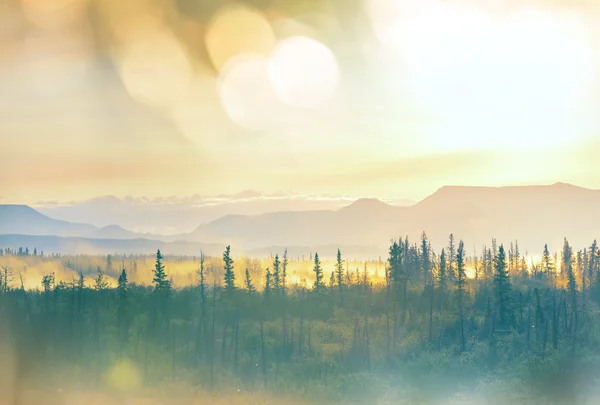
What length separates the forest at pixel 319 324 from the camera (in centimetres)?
3000

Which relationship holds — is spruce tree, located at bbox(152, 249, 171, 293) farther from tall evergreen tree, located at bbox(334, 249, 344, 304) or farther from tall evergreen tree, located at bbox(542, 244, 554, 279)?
tall evergreen tree, located at bbox(542, 244, 554, 279)

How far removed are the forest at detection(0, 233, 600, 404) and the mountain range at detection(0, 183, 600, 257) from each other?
97cm

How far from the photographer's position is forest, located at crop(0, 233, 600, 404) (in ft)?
98.4

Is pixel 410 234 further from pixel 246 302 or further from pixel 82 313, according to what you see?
pixel 82 313


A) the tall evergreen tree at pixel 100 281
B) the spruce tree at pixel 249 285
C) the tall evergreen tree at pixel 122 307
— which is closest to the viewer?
the tall evergreen tree at pixel 122 307

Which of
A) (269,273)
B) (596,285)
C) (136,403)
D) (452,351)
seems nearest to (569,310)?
(596,285)

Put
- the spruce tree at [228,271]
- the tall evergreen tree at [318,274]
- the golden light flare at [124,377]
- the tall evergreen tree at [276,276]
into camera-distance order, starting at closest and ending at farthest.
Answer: the golden light flare at [124,377]
the spruce tree at [228,271]
the tall evergreen tree at [276,276]
the tall evergreen tree at [318,274]

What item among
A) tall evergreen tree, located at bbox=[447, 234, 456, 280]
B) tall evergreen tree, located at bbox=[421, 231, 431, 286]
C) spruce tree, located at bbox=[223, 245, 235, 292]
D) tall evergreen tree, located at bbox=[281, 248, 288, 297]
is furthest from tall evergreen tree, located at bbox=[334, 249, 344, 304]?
spruce tree, located at bbox=[223, 245, 235, 292]

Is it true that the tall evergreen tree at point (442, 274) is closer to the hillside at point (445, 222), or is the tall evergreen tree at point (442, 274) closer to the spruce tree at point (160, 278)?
the hillside at point (445, 222)

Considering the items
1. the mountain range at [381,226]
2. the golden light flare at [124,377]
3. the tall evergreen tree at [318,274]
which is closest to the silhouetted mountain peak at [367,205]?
the mountain range at [381,226]

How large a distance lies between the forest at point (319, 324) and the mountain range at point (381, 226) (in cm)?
97

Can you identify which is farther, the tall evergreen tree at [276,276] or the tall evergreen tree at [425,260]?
the tall evergreen tree at [276,276]

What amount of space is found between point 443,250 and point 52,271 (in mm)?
25275

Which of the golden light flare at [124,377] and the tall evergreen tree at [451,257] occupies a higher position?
the tall evergreen tree at [451,257]
